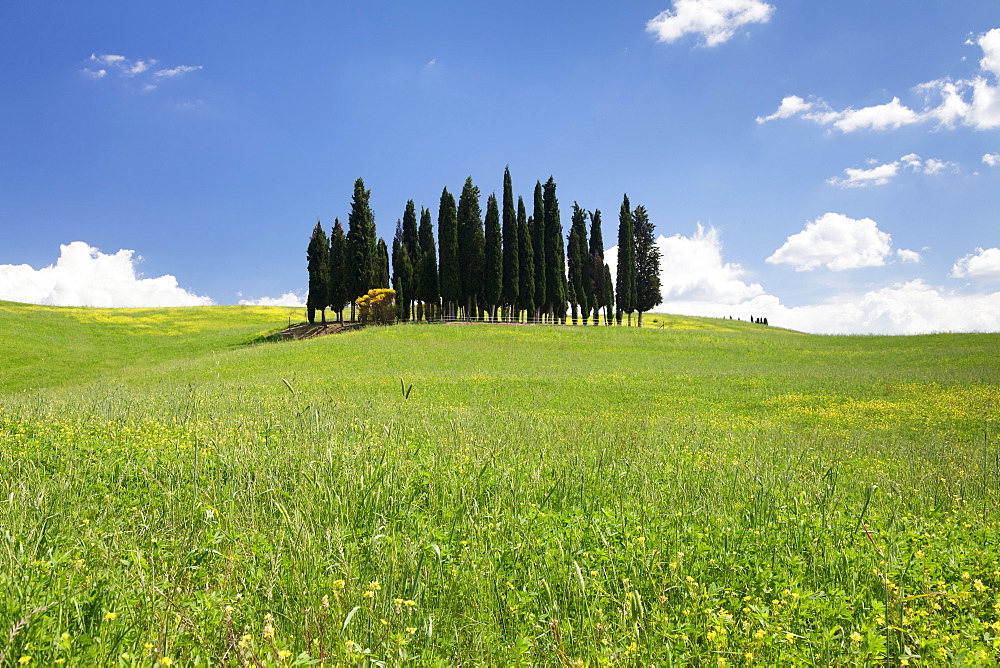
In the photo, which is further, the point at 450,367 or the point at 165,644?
the point at 450,367

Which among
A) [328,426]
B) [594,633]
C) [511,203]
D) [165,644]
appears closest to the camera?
[165,644]

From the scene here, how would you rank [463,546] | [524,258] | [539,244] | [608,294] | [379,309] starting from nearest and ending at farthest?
[463,546], [379,309], [524,258], [539,244], [608,294]

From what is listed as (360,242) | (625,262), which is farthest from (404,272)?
(625,262)

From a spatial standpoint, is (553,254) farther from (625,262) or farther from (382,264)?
(382,264)

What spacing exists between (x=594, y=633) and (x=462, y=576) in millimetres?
895

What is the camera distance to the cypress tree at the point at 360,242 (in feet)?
157

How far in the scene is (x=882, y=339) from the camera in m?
42.5

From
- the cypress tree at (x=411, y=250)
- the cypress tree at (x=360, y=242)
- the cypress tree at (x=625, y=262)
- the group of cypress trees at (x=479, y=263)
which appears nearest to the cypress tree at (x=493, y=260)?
the group of cypress trees at (x=479, y=263)

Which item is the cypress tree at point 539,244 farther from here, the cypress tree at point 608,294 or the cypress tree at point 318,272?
the cypress tree at point 318,272

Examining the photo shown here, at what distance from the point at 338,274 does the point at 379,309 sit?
709cm

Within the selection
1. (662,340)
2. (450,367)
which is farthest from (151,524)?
(662,340)

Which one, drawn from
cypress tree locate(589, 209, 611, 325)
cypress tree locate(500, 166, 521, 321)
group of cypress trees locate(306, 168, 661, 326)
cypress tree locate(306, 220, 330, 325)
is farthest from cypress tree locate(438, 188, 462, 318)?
cypress tree locate(589, 209, 611, 325)

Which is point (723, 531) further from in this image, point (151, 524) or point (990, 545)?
point (151, 524)

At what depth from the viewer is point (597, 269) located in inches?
2416
